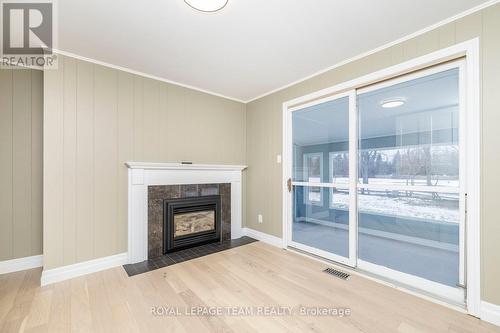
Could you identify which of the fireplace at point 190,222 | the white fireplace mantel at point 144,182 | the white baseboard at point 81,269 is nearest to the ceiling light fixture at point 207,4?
the white fireplace mantel at point 144,182

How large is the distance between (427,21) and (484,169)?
138 centimetres

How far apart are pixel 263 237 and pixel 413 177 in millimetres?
2369

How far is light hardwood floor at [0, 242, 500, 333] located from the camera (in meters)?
1.71

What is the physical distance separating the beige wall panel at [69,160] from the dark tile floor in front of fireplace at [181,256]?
0.66 m

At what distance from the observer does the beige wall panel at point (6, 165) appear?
100 inches

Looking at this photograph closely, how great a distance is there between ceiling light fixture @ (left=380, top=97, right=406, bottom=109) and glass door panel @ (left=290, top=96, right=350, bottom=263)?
16.2 inches

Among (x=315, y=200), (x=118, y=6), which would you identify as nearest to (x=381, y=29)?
(x=315, y=200)

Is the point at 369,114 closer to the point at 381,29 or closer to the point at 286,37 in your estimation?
the point at 381,29

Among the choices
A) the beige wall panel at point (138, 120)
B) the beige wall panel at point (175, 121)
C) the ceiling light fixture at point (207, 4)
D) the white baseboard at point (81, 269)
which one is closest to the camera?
the ceiling light fixture at point (207, 4)

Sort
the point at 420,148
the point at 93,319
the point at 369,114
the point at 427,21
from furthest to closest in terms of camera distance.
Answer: the point at 369,114, the point at 420,148, the point at 427,21, the point at 93,319

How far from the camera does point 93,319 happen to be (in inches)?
70.3

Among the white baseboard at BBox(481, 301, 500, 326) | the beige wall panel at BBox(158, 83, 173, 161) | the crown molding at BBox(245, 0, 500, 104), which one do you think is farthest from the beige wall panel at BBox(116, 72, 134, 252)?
the white baseboard at BBox(481, 301, 500, 326)

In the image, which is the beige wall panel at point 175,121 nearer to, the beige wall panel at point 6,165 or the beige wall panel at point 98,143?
the beige wall panel at point 98,143

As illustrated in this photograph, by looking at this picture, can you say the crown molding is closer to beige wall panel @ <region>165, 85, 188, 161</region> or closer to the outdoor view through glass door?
the outdoor view through glass door
